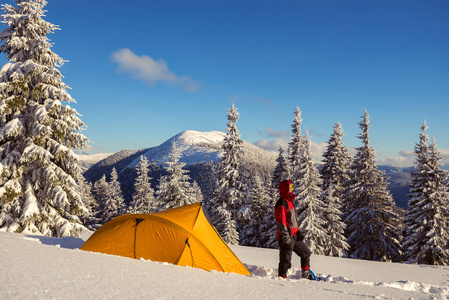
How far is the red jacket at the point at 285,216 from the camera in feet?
21.6

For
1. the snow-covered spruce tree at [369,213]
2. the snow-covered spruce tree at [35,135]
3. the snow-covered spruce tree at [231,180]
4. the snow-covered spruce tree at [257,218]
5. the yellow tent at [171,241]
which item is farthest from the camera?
the snow-covered spruce tree at [257,218]

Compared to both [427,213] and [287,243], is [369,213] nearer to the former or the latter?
[427,213]

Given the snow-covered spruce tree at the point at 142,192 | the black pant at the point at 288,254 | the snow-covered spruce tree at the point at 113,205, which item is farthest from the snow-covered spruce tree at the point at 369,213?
the snow-covered spruce tree at the point at 113,205

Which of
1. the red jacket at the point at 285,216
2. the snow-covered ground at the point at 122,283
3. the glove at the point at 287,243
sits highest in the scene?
the red jacket at the point at 285,216

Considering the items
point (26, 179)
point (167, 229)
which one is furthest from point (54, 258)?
point (26, 179)

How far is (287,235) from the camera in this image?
6578 millimetres

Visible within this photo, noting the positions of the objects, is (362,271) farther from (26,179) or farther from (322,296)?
(26,179)

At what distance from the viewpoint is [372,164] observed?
25.4 meters

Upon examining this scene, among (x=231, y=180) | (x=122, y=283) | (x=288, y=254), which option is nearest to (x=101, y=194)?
(x=231, y=180)

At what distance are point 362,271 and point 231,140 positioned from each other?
1879 cm

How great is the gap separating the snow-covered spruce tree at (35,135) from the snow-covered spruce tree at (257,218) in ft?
72.3

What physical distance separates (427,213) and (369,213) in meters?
4.07

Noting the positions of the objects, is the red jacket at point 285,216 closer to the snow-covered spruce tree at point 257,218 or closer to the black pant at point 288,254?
the black pant at point 288,254

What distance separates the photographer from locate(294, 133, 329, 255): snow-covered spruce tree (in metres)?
21.0
